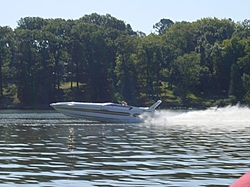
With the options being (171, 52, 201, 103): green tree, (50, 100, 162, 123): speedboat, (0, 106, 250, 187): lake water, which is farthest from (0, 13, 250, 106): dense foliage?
(0, 106, 250, 187): lake water

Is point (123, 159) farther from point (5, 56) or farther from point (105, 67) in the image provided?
point (5, 56)

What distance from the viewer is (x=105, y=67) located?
108 meters

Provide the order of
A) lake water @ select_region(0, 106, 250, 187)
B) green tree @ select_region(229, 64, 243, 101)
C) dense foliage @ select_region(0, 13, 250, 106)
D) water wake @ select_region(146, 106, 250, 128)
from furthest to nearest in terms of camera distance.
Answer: dense foliage @ select_region(0, 13, 250, 106)
green tree @ select_region(229, 64, 243, 101)
water wake @ select_region(146, 106, 250, 128)
lake water @ select_region(0, 106, 250, 187)

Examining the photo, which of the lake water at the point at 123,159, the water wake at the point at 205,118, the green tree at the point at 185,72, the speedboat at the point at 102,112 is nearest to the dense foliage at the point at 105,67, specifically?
the green tree at the point at 185,72

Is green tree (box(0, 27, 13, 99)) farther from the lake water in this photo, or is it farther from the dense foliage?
the lake water

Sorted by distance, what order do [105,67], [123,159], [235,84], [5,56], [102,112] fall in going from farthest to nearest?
[105,67] → [5,56] → [235,84] → [102,112] → [123,159]

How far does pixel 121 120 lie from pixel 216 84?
218ft

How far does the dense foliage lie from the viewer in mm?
104312

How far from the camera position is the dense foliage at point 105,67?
4107 inches

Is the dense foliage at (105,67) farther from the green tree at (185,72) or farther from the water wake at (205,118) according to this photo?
the water wake at (205,118)

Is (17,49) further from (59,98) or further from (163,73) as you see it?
(163,73)

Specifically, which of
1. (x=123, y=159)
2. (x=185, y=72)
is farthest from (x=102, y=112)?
(x=185, y=72)

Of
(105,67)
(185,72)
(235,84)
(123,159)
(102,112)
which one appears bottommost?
(123,159)

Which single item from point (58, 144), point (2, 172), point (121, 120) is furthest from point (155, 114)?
point (2, 172)
